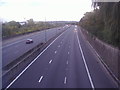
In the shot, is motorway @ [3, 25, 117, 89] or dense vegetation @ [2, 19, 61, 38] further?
dense vegetation @ [2, 19, 61, 38]

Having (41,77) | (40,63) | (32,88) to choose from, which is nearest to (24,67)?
(40,63)

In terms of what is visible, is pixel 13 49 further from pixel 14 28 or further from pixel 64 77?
pixel 14 28

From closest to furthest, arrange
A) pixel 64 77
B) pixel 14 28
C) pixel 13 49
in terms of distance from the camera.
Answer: pixel 64 77
pixel 13 49
pixel 14 28

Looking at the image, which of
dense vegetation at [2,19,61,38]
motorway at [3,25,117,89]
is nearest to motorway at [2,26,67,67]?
motorway at [3,25,117,89]

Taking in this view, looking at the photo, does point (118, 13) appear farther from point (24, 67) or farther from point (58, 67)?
point (24, 67)

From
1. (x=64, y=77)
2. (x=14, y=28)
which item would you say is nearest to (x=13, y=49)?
(x=64, y=77)

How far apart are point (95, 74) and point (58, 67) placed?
4.79 m

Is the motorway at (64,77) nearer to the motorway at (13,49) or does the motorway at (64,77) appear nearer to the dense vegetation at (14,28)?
the motorway at (13,49)

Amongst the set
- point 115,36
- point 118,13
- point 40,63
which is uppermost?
point 118,13

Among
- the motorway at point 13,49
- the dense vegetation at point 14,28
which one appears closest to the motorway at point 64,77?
the motorway at point 13,49

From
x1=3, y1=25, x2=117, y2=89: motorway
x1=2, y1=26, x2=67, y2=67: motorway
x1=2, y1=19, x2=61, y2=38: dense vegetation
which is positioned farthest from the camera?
x1=2, y1=19, x2=61, y2=38: dense vegetation

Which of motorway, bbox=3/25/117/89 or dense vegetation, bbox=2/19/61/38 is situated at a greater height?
dense vegetation, bbox=2/19/61/38

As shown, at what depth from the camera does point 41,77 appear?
2244cm

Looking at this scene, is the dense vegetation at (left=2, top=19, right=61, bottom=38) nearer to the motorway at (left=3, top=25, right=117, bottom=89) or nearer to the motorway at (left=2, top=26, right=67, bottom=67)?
the motorway at (left=2, top=26, right=67, bottom=67)
